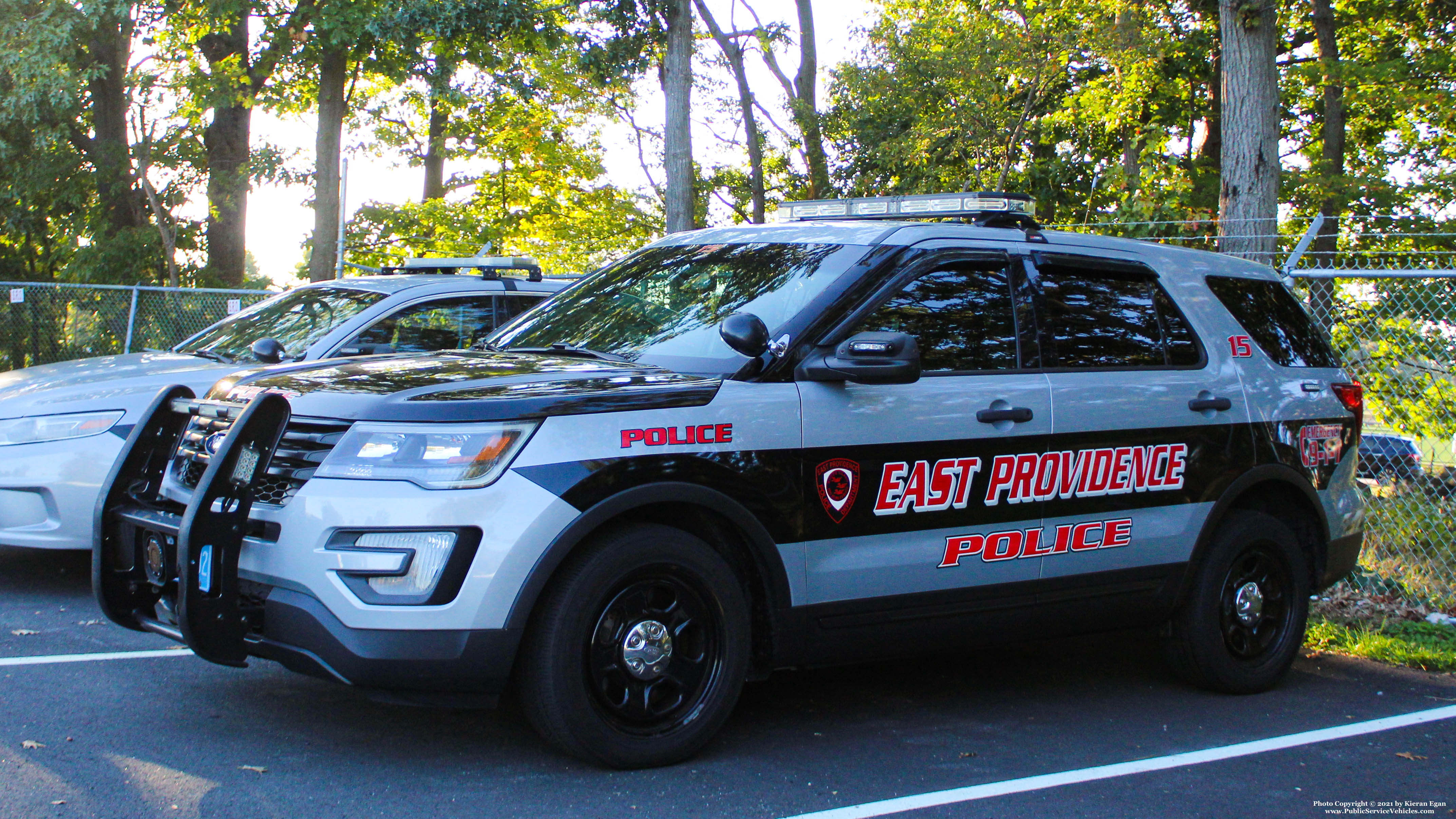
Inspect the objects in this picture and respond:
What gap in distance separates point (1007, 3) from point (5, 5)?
684 inches

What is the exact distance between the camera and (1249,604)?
5.49 m

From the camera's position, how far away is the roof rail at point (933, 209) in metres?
5.10

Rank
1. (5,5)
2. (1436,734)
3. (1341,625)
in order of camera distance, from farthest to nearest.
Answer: (5,5), (1341,625), (1436,734)

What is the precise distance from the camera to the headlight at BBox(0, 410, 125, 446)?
6.12m

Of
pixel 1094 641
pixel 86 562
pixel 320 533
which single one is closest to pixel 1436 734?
pixel 1094 641

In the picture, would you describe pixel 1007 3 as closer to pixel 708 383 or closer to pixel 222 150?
pixel 222 150

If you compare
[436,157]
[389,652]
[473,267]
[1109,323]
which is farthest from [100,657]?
[436,157]

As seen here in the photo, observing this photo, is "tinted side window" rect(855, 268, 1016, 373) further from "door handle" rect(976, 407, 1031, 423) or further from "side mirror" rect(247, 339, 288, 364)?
"side mirror" rect(247, 339, 288, 364)

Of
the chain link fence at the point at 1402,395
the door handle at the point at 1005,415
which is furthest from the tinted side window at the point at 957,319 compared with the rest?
the chain link fence at the point at 1402,395

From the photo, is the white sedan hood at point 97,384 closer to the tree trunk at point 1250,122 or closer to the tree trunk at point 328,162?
the tree trunk at point 1250,122

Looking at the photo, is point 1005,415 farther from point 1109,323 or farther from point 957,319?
point 1109,323

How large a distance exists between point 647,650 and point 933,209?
94.1 inches

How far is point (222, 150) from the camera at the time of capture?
22844 millimetres

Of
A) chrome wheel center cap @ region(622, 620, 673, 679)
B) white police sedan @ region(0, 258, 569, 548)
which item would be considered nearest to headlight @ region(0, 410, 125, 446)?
white police sedan @ region(0, 258, 569, 548)
